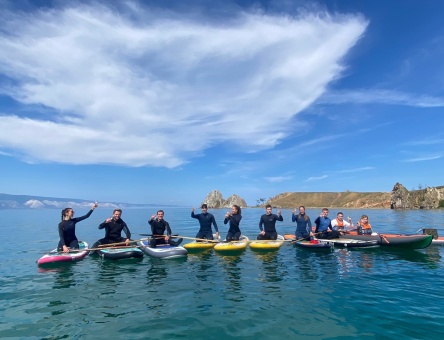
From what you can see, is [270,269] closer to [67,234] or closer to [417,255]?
[417,255]

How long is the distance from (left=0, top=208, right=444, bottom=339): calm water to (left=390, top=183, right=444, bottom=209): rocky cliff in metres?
139

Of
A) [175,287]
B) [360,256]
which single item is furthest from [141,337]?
[360,256]

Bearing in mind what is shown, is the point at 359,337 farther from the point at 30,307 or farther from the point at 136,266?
the point at 136,266

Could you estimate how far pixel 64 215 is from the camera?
1739 centimetres

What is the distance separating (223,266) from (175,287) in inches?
165

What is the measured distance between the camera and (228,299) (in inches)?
413

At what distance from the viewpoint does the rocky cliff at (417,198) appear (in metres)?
130

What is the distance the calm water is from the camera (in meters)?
8.12

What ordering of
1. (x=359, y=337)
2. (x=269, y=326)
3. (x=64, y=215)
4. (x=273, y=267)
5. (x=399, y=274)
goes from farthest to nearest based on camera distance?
(x=64, y=215)
(x=273, y=267)
(x=399, y=274)
(x=269, y=326)
(x=359, y=337)

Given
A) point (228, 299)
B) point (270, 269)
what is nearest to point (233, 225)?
point (270, 269)

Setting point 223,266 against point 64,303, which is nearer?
point 64,303

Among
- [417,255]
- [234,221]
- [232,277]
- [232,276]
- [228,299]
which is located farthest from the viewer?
[234,221]

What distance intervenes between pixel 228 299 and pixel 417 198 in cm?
15869

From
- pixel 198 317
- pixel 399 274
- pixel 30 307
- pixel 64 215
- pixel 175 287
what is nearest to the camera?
pixel 198 317
